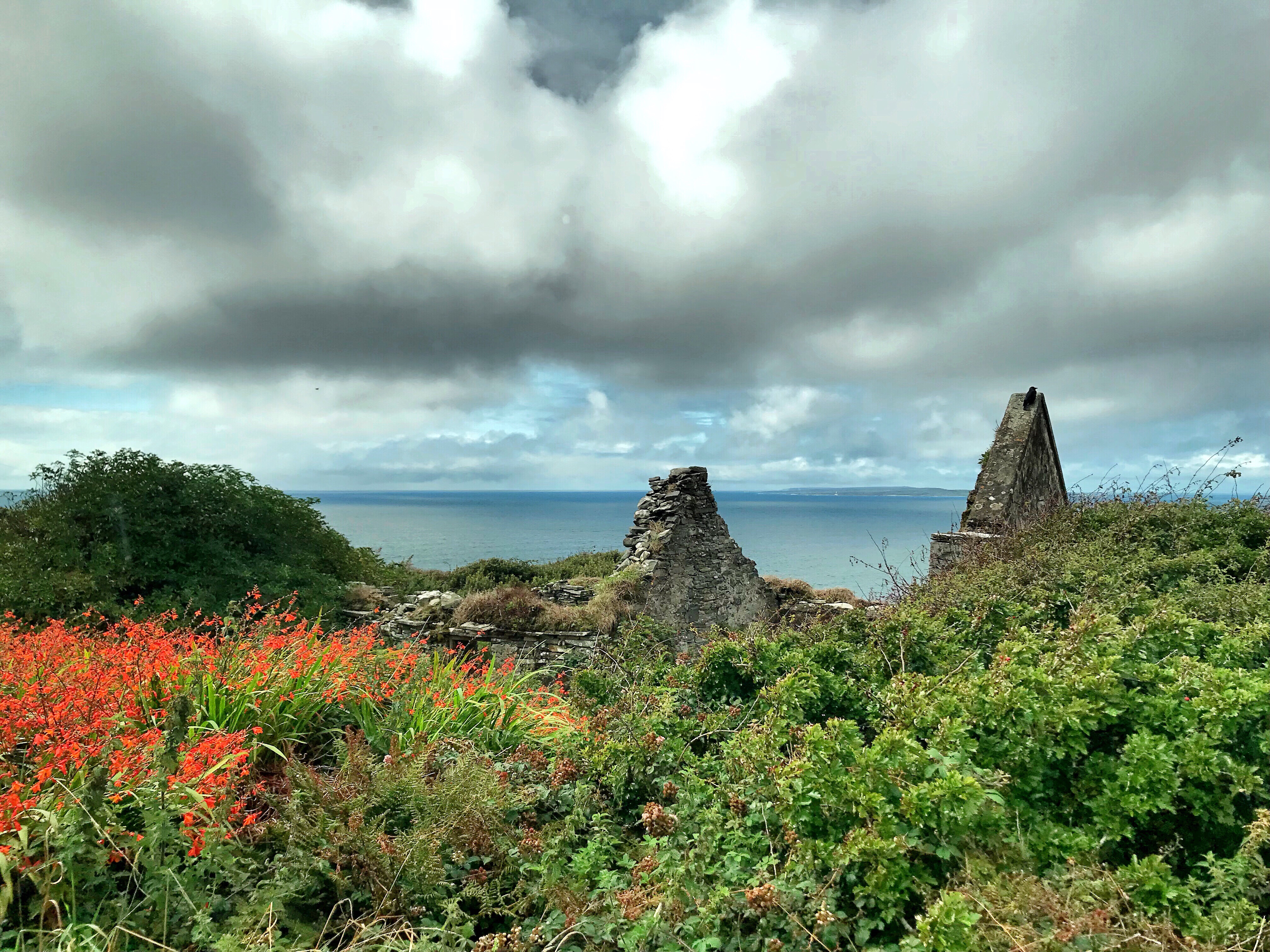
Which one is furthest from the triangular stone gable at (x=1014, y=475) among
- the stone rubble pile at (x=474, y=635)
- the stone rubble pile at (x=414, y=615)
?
the stone rubble pile at (x=414, y=615)

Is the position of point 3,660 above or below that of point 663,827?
above

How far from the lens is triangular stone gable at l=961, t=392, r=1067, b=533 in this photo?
10.7m

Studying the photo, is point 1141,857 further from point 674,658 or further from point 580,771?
point 674,658

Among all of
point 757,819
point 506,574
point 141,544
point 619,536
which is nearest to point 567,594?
point 506,574

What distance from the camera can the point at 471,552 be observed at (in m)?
53.8

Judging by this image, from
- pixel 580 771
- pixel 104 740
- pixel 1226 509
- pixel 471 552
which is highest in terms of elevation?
pixel 1226 509

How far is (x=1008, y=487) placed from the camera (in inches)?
433

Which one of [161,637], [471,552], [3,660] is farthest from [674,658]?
[471,552]

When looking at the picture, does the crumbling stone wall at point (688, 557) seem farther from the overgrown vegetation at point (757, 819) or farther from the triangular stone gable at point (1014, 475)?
the overgrown vegetation at point (757, 819)

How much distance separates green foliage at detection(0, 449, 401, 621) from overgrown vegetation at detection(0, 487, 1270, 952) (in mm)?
8788

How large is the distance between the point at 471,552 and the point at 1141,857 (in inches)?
2117

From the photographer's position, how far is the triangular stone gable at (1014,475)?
10.7 meters

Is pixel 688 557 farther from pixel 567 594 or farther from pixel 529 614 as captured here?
pixel 529 614

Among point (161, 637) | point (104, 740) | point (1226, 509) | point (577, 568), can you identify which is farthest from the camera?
point (577, 568)
